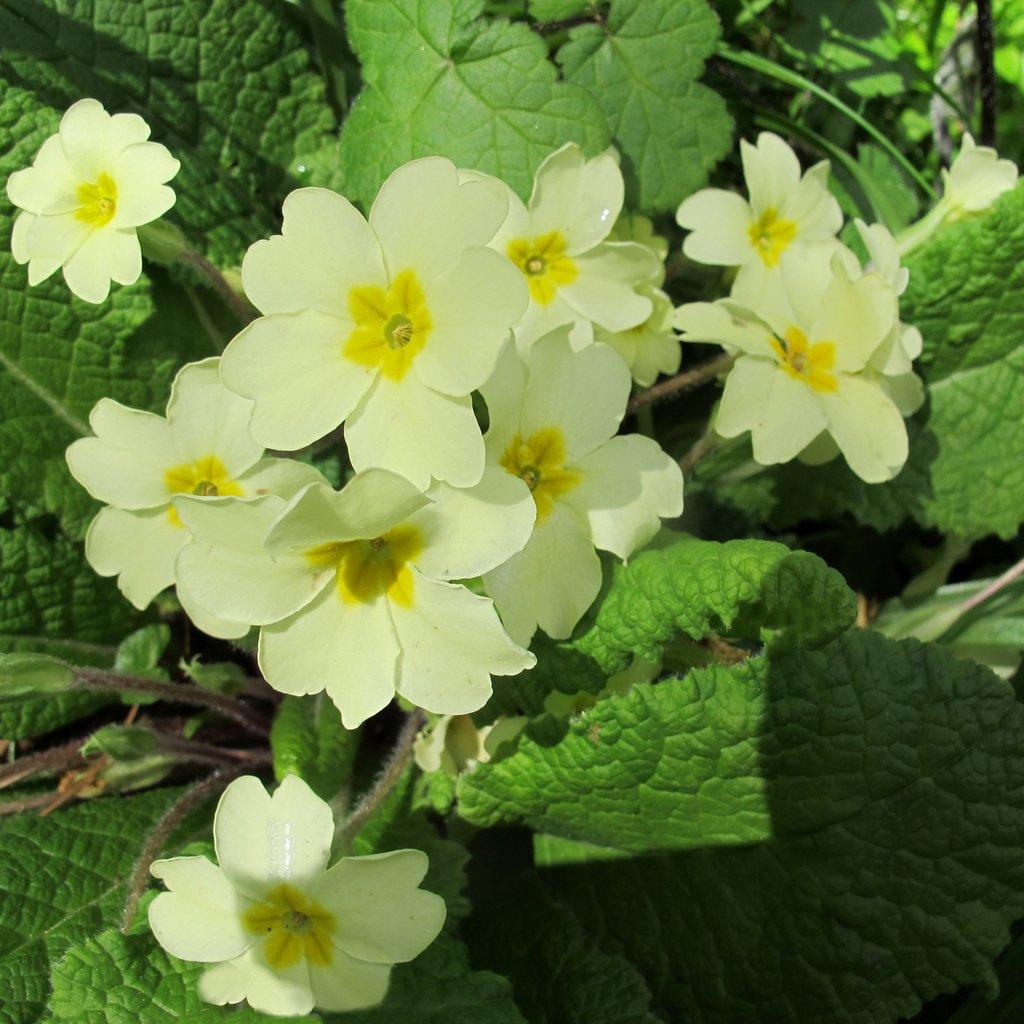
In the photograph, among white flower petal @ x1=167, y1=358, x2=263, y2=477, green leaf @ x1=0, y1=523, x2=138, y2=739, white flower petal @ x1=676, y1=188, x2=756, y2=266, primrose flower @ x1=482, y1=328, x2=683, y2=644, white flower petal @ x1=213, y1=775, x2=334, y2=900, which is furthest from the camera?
green leaf @ x1=0, y1=523, x2=138, y2=739

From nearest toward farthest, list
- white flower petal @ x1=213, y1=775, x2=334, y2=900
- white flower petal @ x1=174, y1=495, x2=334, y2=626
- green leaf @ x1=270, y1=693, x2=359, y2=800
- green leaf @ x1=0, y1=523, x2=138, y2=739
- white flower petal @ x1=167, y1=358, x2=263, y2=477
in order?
white flower petal @ x1=174, y1=495, x2=334, y2=626
white flower petal @ x1=213, y1=775, x2=334, y2=900
white flower petal @ x1=167, y1=358, x2=263, y2=477
green leaf @ x1=270, y1=693, x2=359, y2=800
green leaf @ x1=0, y1=523, x2=138, y2=739

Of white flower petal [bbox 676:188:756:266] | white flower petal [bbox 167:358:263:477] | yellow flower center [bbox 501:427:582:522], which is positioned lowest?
white flower petal [bbox 167:358:263:477]

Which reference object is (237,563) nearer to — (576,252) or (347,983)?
(347,983)

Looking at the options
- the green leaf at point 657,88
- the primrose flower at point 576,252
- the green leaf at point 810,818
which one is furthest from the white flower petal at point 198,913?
the green leaf at point 657,88

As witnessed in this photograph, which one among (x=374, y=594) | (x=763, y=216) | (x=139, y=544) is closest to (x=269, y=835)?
(x=374, y=594)

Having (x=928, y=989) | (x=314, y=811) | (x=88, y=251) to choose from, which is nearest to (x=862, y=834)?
(x=928, y=989)

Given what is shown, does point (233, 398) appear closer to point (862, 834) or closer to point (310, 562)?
point (310, 562)

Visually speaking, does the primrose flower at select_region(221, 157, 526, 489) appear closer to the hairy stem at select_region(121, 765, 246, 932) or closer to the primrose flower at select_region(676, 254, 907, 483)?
the primrose flower at select_region(676, 254, 907, 483)

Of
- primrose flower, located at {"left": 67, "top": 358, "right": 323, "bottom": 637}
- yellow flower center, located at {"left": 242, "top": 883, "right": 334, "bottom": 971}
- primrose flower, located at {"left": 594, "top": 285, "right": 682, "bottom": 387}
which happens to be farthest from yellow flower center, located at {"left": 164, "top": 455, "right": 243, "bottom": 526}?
primrose flower, located at {"left": 594, "top": 285, "right": 682, "bottom": 387}
